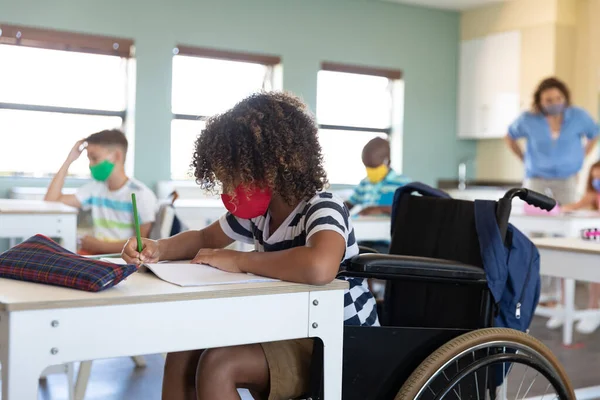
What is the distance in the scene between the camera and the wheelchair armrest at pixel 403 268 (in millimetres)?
1396

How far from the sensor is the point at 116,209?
310 centimetres

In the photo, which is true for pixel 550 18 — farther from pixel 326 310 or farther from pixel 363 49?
pixel 326 310

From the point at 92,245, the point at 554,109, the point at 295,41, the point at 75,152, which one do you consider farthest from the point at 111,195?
the point at 295,41

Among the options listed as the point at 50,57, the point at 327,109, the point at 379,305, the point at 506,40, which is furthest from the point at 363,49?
the point at 379,305

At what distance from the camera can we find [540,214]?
3.83m

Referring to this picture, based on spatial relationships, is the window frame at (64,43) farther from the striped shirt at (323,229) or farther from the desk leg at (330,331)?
the desk leg at (330,331)

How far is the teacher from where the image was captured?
15.4ft

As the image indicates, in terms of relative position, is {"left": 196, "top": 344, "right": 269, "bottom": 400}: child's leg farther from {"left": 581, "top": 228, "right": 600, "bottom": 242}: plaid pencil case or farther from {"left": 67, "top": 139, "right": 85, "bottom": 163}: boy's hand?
{"left": 67, "top": 139, "right": 85, "bottom": 163}: boy's hand

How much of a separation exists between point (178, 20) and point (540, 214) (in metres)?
3.26

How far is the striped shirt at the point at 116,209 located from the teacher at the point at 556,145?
106 inches

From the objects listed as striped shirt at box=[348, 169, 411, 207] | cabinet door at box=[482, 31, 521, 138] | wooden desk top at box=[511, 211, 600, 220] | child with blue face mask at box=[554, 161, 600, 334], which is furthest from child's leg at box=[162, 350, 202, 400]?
cabinet door at box=[482, 31, 521, 138]

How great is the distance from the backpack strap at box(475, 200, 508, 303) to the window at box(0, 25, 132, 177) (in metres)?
4.44

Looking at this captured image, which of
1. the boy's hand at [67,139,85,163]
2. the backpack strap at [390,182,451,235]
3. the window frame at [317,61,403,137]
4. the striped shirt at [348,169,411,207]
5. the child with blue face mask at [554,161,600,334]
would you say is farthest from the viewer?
the window frame at [317,61,403,137]

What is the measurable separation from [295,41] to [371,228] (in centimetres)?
324
